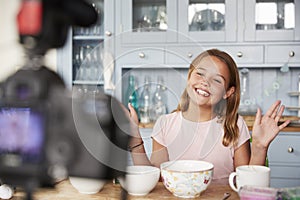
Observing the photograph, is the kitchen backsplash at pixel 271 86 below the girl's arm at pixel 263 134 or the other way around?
the other way around

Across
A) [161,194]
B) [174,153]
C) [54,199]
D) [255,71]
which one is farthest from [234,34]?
[174,153]

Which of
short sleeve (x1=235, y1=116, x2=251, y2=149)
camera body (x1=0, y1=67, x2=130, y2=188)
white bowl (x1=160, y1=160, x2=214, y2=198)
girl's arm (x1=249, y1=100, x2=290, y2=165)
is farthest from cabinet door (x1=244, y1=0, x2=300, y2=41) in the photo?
camera body (x1=0, y1=67, x2=130, y2=188)

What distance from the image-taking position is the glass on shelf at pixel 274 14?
2.47 metres

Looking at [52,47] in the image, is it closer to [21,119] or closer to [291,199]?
[21,119]

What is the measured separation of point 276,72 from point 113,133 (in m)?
2.58

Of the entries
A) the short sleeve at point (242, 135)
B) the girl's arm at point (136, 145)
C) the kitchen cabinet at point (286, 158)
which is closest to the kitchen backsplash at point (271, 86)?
the kitchen cabinet at point (286, 158)

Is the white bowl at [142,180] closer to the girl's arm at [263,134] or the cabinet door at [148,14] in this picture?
the girl's arm at [263,134]

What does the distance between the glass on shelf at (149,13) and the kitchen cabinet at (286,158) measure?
992mm

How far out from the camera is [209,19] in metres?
2.54

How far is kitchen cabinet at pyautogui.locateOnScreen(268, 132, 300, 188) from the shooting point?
2.36 m

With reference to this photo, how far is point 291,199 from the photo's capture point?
0.65m

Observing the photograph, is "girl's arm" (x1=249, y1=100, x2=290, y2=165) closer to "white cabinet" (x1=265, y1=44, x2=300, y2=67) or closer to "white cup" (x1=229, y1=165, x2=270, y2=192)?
"white cup" (x1=229, y1=165, x2=270, y2=192)

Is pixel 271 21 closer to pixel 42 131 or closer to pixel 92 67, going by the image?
pixel 92 67

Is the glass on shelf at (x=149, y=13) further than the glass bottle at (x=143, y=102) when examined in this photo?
Yes
